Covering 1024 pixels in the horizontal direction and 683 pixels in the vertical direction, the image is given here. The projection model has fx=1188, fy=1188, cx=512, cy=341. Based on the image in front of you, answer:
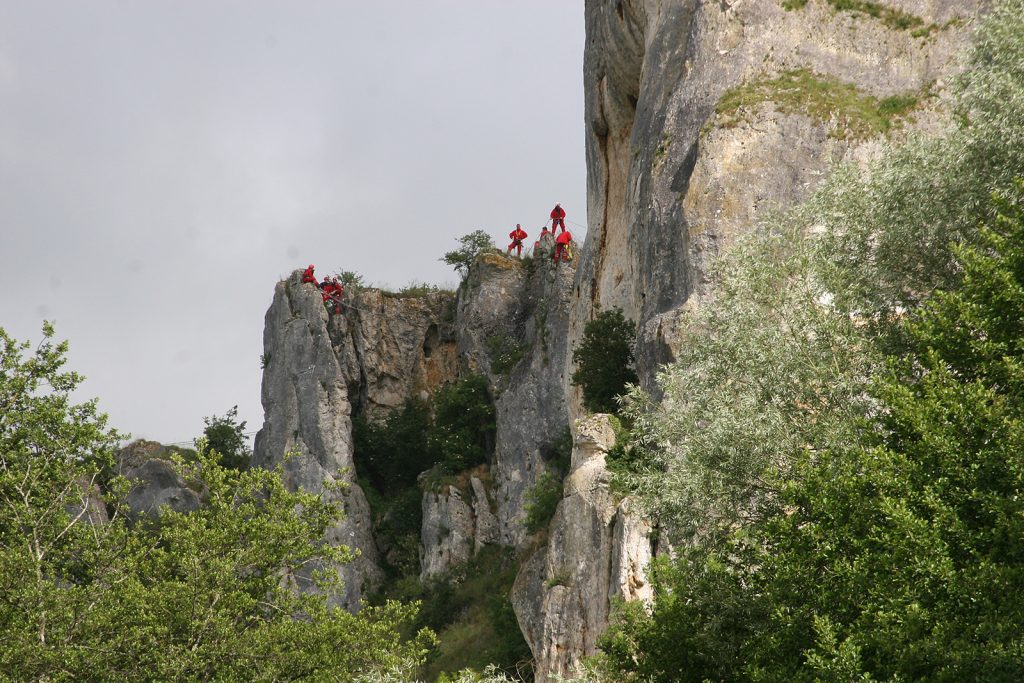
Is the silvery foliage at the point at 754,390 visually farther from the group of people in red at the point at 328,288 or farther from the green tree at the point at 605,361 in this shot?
the group of people in red at the point at 328,288

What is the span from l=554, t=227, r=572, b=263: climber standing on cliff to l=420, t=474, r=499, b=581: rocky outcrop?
11.8 m

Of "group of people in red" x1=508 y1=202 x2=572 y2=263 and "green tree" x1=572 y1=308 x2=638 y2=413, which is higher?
"group of people in red" x1=508 y1=202 x2=572 y2=263

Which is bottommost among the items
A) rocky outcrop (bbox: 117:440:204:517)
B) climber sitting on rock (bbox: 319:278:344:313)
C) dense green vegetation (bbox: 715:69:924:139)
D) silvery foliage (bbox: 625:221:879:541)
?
silvery foliage (bbox: 625:221:879:541)

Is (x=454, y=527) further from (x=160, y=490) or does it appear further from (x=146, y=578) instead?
(x=146, y=578)

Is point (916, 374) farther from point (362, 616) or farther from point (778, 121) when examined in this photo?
point (778, 121)

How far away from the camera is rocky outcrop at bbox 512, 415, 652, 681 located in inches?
1125

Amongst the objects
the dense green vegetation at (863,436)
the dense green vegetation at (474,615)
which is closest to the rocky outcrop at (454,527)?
the dense green vegetation at (474,615)

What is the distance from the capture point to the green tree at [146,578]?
69.4ft

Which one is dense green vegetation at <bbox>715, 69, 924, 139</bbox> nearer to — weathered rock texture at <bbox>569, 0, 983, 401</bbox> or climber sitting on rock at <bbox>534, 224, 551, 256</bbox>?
weathered rock texture at <bbox>569, 0, 983, 401</bbox>

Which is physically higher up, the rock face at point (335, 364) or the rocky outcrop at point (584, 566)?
the rock face at point (335, 364)

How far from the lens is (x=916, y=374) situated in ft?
62.1

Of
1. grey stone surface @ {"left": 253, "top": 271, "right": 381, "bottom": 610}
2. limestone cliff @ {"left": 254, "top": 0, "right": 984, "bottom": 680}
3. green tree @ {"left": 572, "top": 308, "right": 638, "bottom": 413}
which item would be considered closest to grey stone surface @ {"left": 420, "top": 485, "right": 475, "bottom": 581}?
grey stone surface @ {"left": 253, "top": 271, "right": 381, "bottom": 610}

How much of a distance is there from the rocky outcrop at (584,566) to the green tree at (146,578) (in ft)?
20.5

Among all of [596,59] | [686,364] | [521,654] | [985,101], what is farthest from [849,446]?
[596,59]
